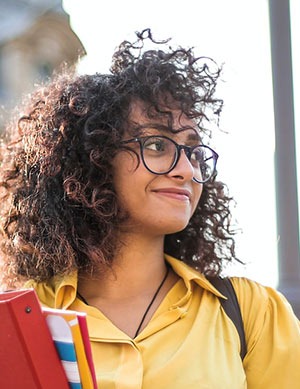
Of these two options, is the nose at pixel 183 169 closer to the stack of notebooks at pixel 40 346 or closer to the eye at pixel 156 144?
the eye at pixel 156 144

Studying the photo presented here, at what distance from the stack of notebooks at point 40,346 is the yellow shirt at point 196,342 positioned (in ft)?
1.03

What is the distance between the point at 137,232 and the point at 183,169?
275 millimetres

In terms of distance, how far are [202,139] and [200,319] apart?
61 cm

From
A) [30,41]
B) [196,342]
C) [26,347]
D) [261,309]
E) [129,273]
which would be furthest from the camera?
[30,41]

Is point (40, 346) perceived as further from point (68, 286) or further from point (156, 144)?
point (156, 144)

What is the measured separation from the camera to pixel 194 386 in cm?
192

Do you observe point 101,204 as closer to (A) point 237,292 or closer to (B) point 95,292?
(B) point 95,292

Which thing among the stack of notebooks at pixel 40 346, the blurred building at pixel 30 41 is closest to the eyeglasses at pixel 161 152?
the stack of notebooks at pixel 40 346

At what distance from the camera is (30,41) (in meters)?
11.1

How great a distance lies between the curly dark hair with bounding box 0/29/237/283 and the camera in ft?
7.27

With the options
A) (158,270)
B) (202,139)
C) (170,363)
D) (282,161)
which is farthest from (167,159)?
(282,161)

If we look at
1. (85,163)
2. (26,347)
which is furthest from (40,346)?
(85,163)

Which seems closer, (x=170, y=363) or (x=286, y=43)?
(x=170, y=363)

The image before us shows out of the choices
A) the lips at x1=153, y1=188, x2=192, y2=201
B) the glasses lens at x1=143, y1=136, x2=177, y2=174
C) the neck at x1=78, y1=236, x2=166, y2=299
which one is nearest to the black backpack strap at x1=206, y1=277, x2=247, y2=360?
the neck at x1=78, y1=236, x2=166, y2=299
